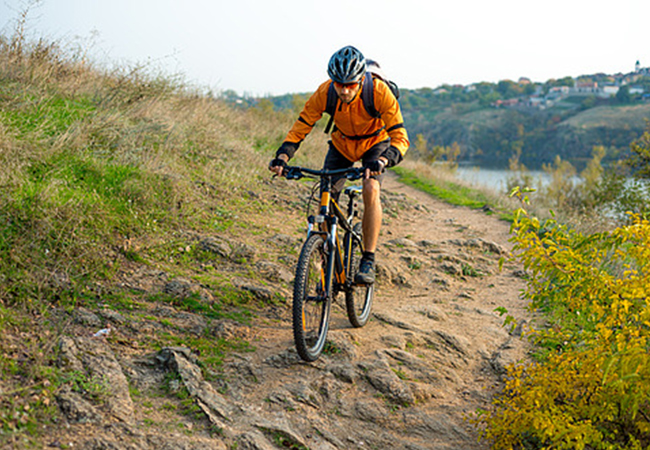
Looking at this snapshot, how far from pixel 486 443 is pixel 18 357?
118 inches

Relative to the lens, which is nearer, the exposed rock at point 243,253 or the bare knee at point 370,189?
the bare knee at point 370,189

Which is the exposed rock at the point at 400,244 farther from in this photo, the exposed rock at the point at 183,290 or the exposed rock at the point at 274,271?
the exposed rock at the point at 183,290

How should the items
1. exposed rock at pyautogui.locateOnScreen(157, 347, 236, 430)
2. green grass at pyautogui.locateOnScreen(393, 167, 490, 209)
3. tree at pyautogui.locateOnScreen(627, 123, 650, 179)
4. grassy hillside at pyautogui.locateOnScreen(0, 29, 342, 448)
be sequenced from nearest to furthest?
exposed rock at pyautogui.locateOnScreen(157, 347, 236, 430)
grassy hillside at pyautogui.locateOnScreen(0, 29, 342, 448)
green grass at pyautogui.locateOnScreen(393, 167, 490, 209)
tree at pyautogui.locateOnScreen(627, 123, 650, 179)

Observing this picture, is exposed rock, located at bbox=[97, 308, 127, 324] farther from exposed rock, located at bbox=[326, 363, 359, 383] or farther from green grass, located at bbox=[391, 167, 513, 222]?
green grass, located at bbox=[391, 167, 513, 222]

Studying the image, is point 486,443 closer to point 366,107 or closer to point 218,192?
point 366,107

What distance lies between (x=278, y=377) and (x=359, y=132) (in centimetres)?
229

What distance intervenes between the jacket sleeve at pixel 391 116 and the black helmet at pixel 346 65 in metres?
0.37

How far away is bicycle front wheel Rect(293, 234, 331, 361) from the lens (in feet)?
11.9

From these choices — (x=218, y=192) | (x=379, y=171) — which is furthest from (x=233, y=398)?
(x=218, y=192)

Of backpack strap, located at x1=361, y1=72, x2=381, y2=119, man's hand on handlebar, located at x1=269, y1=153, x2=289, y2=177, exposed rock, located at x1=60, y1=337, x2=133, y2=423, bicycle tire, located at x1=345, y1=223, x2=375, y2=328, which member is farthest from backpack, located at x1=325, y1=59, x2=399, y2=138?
exposed rock, located at x1=60, y1=337, x2=133, y2=423

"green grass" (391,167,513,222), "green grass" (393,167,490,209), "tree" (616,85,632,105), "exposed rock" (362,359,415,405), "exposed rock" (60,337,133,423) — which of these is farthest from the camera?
"tree" (616,85,632,105)

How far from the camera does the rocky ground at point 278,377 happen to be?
2.89 meters

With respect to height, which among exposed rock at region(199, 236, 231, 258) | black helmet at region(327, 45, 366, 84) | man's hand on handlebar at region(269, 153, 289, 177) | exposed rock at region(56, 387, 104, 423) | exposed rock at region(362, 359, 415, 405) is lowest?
exposed rock at region(362, 359, 415, 405)

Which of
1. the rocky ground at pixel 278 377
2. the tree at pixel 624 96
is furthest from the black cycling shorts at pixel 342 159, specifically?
the tree at pixel 624 96
